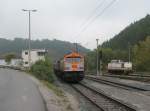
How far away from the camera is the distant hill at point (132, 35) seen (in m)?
154

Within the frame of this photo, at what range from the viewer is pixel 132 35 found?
16475 centimetres

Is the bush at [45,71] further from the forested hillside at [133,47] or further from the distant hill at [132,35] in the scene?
the distant hill at [132,35]

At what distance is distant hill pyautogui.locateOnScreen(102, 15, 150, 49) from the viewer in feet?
505

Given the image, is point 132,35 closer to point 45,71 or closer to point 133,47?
point 133,47

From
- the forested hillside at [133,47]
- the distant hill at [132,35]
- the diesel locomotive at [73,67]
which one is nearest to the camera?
the diesel locomotive at [73,67]

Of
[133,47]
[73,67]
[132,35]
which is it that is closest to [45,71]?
[73,67]

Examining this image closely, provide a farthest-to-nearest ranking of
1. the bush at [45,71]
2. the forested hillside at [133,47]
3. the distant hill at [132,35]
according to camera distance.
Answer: the distant hill at [132,35]
the forested hillside at [133,47]
the bush at [45,71]

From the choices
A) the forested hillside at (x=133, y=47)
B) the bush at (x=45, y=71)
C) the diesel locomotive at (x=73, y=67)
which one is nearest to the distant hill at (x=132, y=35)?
the forested hillside at (x=133, y=47)

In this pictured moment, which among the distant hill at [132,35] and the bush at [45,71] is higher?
the distant hill at [132,35]

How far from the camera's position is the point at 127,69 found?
217 ft

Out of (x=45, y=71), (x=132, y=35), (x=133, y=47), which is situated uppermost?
(x=132, y=35)

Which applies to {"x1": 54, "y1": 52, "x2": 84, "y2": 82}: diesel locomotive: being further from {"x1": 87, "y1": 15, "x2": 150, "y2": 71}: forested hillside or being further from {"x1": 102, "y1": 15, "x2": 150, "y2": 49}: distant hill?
{"x1": 102, "y1": 15, "x2": 150, "y2": 49}: distant hill

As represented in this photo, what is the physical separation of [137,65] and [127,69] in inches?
1175

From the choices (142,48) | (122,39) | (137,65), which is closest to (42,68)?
(137,65)
